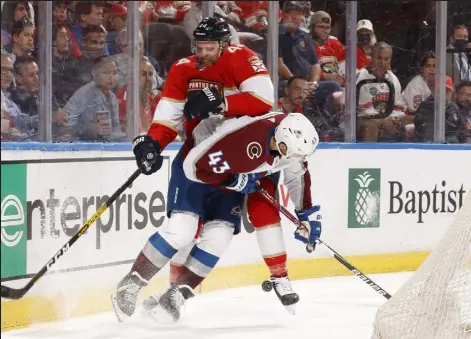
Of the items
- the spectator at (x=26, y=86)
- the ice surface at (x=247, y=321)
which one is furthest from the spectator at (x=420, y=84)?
the spectator at (x=26, y=86)

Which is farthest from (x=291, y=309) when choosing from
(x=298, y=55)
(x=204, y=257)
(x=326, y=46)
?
(x=326, y=46)

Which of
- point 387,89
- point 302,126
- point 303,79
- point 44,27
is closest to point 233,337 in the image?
point 302,126

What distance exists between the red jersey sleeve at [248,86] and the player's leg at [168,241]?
335 mm

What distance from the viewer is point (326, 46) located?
232 inches

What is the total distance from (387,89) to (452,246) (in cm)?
300

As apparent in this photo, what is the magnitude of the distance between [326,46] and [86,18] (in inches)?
66.9

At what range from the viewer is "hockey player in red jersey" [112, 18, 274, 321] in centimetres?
381

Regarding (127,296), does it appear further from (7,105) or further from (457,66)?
(457,66)

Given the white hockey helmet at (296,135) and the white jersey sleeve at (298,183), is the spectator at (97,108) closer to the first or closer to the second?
the white jersey sleeve at (298,183)

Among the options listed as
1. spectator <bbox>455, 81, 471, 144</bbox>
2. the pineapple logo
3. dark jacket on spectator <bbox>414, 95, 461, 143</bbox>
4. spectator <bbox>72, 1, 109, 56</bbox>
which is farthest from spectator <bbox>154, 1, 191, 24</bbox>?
spectator <bbox>455, 81, 471, 144</bbox>

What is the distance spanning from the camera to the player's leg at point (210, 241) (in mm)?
3998

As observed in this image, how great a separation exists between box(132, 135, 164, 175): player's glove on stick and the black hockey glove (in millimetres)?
186

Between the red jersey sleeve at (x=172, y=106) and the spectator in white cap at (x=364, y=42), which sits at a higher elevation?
the spectator in white cap at (x=364, y=42)

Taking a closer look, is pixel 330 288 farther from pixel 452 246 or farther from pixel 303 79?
pixel 452 246
